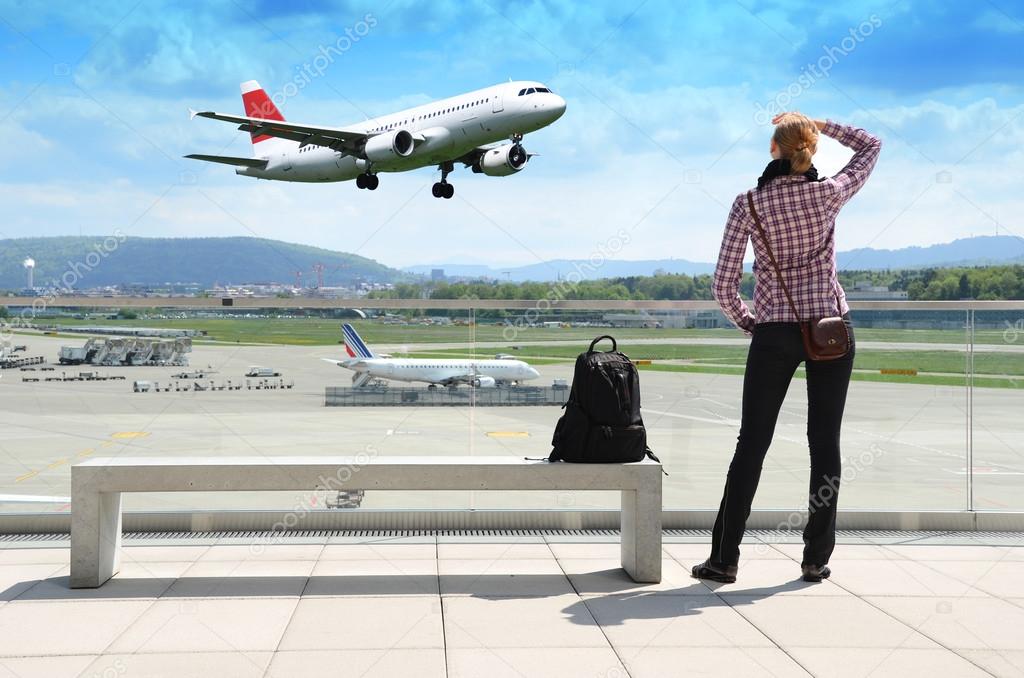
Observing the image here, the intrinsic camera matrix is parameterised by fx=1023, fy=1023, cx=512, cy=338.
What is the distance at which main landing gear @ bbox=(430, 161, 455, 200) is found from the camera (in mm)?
41156

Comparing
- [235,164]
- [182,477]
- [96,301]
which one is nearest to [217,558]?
[182,477]

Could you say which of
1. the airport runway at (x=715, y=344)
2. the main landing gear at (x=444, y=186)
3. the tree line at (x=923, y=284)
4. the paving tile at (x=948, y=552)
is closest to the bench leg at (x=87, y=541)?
the airport runway at (x=715, y=344)

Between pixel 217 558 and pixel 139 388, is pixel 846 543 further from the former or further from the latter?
pixel 139 388

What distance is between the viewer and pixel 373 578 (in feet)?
12.2

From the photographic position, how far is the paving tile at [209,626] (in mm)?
2889

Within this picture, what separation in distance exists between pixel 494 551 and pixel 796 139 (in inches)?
78.2

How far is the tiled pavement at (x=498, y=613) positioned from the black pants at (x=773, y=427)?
187 millimetres

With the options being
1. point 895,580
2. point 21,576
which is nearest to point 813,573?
point 895,580

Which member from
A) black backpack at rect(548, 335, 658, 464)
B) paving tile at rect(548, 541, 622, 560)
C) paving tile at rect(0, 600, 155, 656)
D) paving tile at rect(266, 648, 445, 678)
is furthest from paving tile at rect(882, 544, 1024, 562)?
paving tile at rect(0, 600, 155, 656)

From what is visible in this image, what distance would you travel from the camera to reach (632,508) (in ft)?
12.1

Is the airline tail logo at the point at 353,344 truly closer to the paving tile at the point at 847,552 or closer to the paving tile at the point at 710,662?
the paving tile at the point at 847,552

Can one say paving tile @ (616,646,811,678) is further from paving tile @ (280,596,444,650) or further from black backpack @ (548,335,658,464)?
black backpack @ (548,335,658,464)

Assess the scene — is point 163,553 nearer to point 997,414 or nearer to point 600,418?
point 600,418

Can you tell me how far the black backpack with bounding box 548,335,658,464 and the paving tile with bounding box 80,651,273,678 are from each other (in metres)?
1.31
